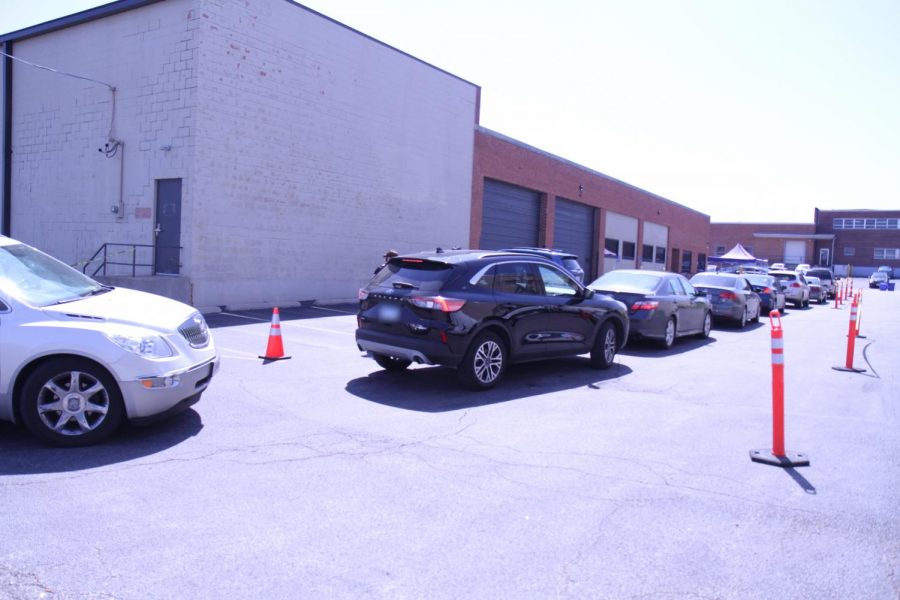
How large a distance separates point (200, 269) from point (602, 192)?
24607mm

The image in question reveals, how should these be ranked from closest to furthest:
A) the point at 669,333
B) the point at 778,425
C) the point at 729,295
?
the point at 778,425 → the point at 669,333 → the point at 729,295

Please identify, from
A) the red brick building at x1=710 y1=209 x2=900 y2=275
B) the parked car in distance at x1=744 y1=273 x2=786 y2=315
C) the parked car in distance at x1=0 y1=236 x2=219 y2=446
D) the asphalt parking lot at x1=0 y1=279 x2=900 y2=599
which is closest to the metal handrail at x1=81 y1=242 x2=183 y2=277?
the asphalt parking lot at x1=0 y1=279 x2=900 y2=599

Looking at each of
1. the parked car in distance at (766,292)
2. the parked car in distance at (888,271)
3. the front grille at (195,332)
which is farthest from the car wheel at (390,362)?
the parked car in distance at (888,271)

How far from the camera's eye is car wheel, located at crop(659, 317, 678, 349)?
12648 mm

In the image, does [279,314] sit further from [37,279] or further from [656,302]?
[37,279]

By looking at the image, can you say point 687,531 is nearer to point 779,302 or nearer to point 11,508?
point 11,508

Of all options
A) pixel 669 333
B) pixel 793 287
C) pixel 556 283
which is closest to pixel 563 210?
pixel 793 287

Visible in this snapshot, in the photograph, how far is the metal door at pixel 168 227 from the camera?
52.4ft

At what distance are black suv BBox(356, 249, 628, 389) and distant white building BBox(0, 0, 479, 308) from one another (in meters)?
8.91

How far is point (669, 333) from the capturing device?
12.8 meters

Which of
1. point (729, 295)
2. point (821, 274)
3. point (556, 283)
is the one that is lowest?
point (729, 295)

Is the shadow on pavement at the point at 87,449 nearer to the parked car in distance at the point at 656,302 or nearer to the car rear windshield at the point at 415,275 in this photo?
the car rear windshield at the point at 415,275

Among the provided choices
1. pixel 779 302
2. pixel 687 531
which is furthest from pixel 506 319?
pixel 779 302

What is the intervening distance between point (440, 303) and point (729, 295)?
39.5 feet
